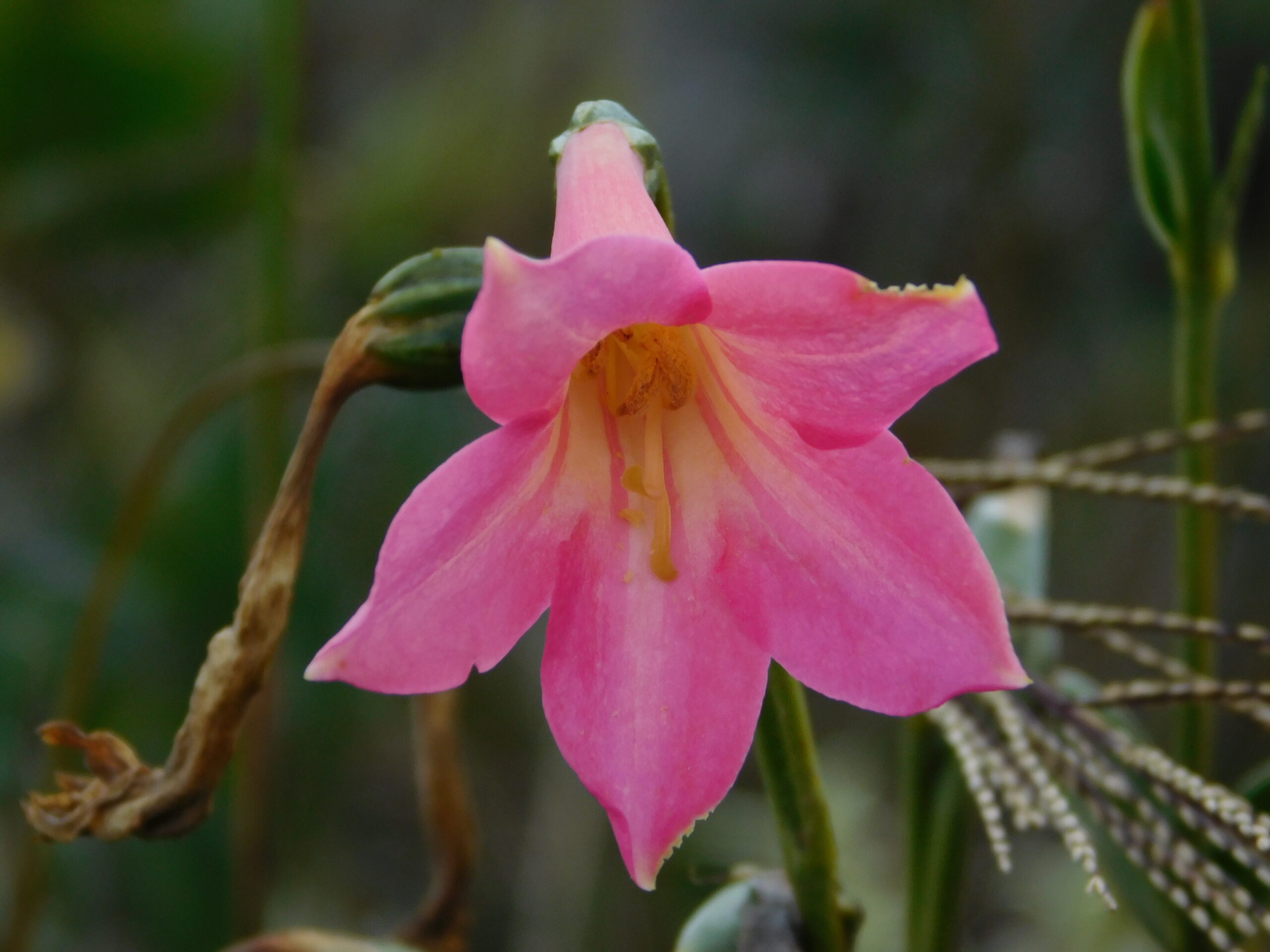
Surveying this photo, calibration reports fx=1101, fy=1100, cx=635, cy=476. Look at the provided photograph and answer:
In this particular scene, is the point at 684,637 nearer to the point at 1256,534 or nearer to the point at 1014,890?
the point at 1014,890

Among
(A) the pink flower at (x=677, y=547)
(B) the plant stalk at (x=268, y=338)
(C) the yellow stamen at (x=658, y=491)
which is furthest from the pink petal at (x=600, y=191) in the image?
(B) the plant stalk at (x=268, y=338)

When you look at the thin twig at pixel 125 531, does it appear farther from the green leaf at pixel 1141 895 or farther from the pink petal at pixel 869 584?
the green leaf at pixel 1141 895

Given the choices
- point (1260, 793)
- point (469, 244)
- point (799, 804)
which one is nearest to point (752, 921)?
point (799, 804)

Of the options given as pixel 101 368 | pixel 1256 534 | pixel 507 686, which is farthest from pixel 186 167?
pixel 1256 534

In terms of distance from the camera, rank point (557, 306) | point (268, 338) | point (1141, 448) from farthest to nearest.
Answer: point (268, 338) → point (1141, 448) → point (557, 306)

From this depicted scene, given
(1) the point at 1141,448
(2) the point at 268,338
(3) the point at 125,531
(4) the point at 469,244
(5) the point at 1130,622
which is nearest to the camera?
(5) the point at 1130,622

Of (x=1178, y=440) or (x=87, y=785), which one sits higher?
(x=1178, y=440)

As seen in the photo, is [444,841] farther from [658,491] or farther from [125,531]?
[125,531]
